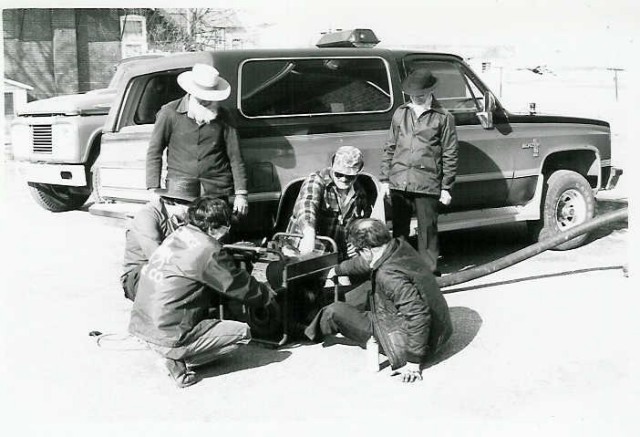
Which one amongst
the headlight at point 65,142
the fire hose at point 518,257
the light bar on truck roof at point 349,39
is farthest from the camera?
the headlight at point 65,142

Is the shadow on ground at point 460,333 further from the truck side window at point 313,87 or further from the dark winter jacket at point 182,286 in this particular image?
the truck side window at point 313,87

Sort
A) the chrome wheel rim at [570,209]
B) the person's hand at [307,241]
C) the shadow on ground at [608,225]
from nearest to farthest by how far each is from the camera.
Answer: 1. the person's hand at [307,241]
2. the chrome wheel rim at [570,209]
3. the shadow on ground at [608,225]

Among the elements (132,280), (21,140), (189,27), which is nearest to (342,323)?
(132,280)

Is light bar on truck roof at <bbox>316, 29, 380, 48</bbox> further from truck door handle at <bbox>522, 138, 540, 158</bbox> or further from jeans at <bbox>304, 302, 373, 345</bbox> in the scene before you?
jeans at <bbox>304, 302, 373, 345</bbox>

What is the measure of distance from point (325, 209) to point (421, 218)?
85cm

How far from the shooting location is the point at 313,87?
223 inches

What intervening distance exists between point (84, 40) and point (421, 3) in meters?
4.40

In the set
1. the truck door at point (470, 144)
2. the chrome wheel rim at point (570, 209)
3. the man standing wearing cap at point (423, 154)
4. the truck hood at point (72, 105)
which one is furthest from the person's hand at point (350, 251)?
the truck hood at point (72, 105)

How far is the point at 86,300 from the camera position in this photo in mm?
5523

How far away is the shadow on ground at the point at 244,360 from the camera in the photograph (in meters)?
4.29

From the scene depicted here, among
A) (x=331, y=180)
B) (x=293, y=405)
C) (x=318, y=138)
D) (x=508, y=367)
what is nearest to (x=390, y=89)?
(x=318, y=138)

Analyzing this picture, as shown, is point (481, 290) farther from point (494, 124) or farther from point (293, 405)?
point (293, 405)

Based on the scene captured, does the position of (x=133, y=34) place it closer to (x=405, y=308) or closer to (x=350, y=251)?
(x=350, y=251)

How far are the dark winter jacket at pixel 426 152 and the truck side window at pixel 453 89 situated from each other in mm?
929
